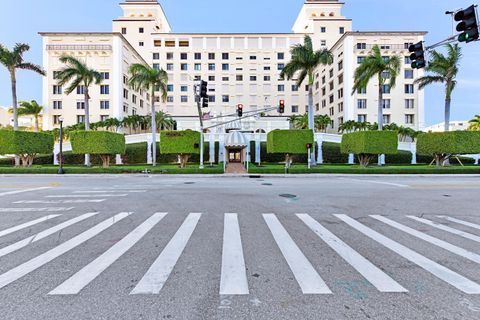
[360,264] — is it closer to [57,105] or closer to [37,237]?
[37,237]

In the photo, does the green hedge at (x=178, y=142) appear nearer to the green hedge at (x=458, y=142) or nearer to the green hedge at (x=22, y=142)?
the green hedge at (x=22, y=142)

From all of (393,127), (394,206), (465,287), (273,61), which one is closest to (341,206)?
(394,206)

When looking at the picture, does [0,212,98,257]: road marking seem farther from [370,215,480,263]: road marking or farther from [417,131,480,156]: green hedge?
[417,131,480,156]: green hedge

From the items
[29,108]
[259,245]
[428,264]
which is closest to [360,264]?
[428,264]

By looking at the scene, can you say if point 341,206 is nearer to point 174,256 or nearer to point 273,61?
point 174,256

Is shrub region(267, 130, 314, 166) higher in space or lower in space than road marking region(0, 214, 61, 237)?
higher

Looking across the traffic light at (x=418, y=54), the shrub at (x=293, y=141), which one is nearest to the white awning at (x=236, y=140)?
the shrub at (x=293, y=141)

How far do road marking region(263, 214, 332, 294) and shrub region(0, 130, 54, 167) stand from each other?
1295 inches

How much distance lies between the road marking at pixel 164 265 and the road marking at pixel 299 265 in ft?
6.01

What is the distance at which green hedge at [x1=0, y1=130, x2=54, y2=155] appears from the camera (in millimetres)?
27172

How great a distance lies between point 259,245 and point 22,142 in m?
33.6

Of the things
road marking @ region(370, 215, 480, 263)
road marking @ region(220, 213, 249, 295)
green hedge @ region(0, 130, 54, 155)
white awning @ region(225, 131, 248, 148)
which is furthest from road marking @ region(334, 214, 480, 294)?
green hedge @ region(0, 130, 54, 155)

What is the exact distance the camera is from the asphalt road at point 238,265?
9.39 feet

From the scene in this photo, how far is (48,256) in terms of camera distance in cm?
432
